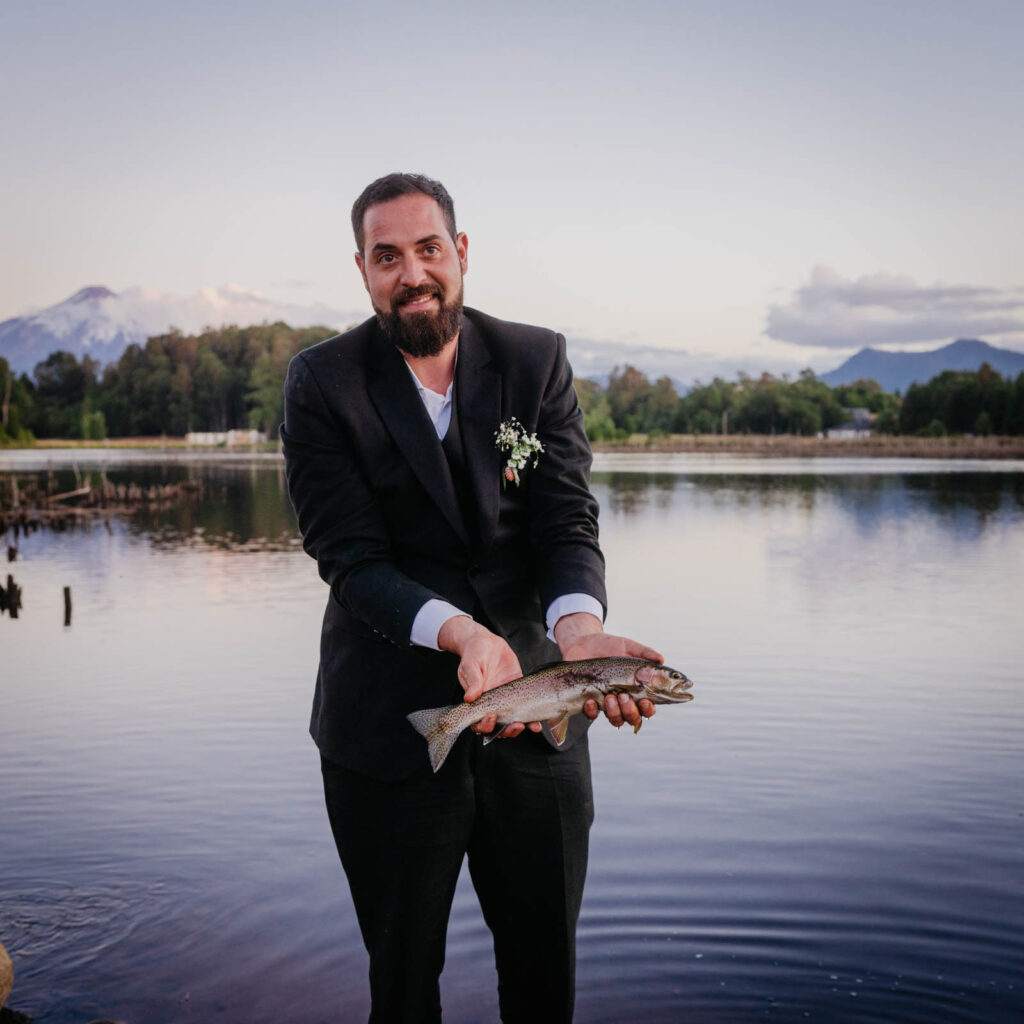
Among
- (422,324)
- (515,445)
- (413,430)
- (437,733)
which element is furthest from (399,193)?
(437,733)

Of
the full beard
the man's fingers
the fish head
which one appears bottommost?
the man's fingers

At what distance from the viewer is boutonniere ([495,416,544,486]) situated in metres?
4.30

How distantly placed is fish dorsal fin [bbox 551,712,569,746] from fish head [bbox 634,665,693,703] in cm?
29

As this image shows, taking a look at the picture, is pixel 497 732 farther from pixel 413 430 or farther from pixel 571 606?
pixel 413 430

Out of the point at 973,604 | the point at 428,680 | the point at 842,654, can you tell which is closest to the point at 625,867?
the point at 428,680

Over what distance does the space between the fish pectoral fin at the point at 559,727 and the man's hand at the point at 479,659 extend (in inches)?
2.4

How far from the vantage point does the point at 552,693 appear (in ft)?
12.7

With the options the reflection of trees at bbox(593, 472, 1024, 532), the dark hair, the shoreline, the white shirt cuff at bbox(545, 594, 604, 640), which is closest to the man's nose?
the dark hair

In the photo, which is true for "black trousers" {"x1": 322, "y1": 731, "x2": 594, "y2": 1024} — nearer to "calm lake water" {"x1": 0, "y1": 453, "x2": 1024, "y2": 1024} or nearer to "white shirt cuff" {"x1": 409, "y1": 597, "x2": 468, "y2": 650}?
"calm lake water" {"x1": 0, "y1": 453, "x2": 1024, "y2": 1024}

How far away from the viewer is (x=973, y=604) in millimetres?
21969

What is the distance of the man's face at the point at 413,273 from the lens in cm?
408

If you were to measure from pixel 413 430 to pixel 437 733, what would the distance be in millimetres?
1079

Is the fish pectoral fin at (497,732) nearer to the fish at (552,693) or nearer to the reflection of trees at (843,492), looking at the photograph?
the fish at (552,693)

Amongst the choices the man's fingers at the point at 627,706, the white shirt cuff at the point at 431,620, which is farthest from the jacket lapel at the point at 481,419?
the man's fingers at the point at 627,706
